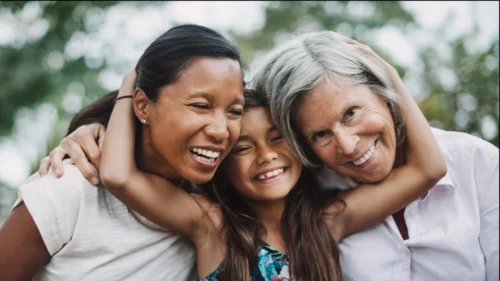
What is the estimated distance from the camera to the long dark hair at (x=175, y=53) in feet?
8.09

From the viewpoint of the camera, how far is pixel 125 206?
103 inches

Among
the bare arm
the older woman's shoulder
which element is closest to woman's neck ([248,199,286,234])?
the older woman's shoulder

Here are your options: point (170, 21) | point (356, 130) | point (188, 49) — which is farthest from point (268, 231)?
point (170, 21)

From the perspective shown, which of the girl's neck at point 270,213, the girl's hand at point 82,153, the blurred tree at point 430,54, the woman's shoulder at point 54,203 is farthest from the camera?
the blurred tree at point 430,54

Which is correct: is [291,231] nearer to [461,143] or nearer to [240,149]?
[240,149]

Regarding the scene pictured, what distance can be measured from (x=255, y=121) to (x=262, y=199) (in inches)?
15.0

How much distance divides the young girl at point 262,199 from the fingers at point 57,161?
0.67 ft

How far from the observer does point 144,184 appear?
2.51 meters

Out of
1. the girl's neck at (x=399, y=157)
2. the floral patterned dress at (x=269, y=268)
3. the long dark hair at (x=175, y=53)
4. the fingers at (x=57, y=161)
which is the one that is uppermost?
the long dark hair at (x=175, y=53)

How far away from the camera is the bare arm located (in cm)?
238

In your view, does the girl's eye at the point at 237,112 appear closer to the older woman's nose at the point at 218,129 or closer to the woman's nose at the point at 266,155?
the older woman's nose at the point at 218,129

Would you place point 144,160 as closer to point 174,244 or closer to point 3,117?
point 174,244

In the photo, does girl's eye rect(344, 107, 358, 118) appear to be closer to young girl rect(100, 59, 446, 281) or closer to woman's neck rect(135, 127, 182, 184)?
young girl rect(100, 59, 446, 281)

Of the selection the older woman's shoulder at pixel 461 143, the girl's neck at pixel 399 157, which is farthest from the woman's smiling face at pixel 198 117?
the older woman's shoulder at pixel 461 143
